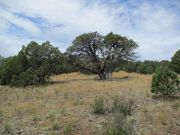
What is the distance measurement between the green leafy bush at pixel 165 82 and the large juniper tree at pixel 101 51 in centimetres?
1793

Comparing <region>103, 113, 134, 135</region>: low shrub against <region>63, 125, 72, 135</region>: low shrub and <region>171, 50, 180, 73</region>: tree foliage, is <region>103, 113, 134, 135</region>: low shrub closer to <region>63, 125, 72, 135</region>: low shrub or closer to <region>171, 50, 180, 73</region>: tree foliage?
<region>63, 125, 72, 135</region>: low shrub

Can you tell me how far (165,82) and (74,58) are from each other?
19.4 m

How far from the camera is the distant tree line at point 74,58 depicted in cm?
3034

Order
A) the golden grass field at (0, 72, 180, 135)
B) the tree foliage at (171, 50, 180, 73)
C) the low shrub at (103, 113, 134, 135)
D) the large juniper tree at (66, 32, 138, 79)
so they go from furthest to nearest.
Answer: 1. the tree foliage at (171, 50, 180, 73)
2. the large juniper tree at (66, 32, 138, 79)
3. the golden grass field at (0, 72, 180, 135)
4. the low shrub at (103, 113, 134, 135)

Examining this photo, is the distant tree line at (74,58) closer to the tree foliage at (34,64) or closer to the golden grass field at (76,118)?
the tree foliage at (34,64)

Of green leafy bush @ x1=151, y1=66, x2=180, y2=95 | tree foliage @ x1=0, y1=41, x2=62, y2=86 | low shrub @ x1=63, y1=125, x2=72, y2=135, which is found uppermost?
tree foliage @ x1=0, y1=41, x2=62, y2=86

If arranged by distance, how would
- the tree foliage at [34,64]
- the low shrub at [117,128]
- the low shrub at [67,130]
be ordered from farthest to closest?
the tree foliage at [34,64], the low shrub at [67,130], the low shrub at [117,128]

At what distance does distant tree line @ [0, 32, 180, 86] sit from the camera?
3034cm

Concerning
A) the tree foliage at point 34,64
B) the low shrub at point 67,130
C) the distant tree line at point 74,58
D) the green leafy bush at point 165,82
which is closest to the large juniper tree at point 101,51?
the distant tree line at point 74,58

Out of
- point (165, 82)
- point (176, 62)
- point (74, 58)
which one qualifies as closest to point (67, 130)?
point (165, 82)

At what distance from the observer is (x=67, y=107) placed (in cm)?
1468

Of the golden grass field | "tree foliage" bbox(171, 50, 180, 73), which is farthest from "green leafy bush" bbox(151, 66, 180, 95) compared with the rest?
"tree foliage" bbox(171, 50, 180, 73)

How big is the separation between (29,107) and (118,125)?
19.6 feet

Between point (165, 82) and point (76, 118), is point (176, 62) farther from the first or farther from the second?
point (76, 118)
